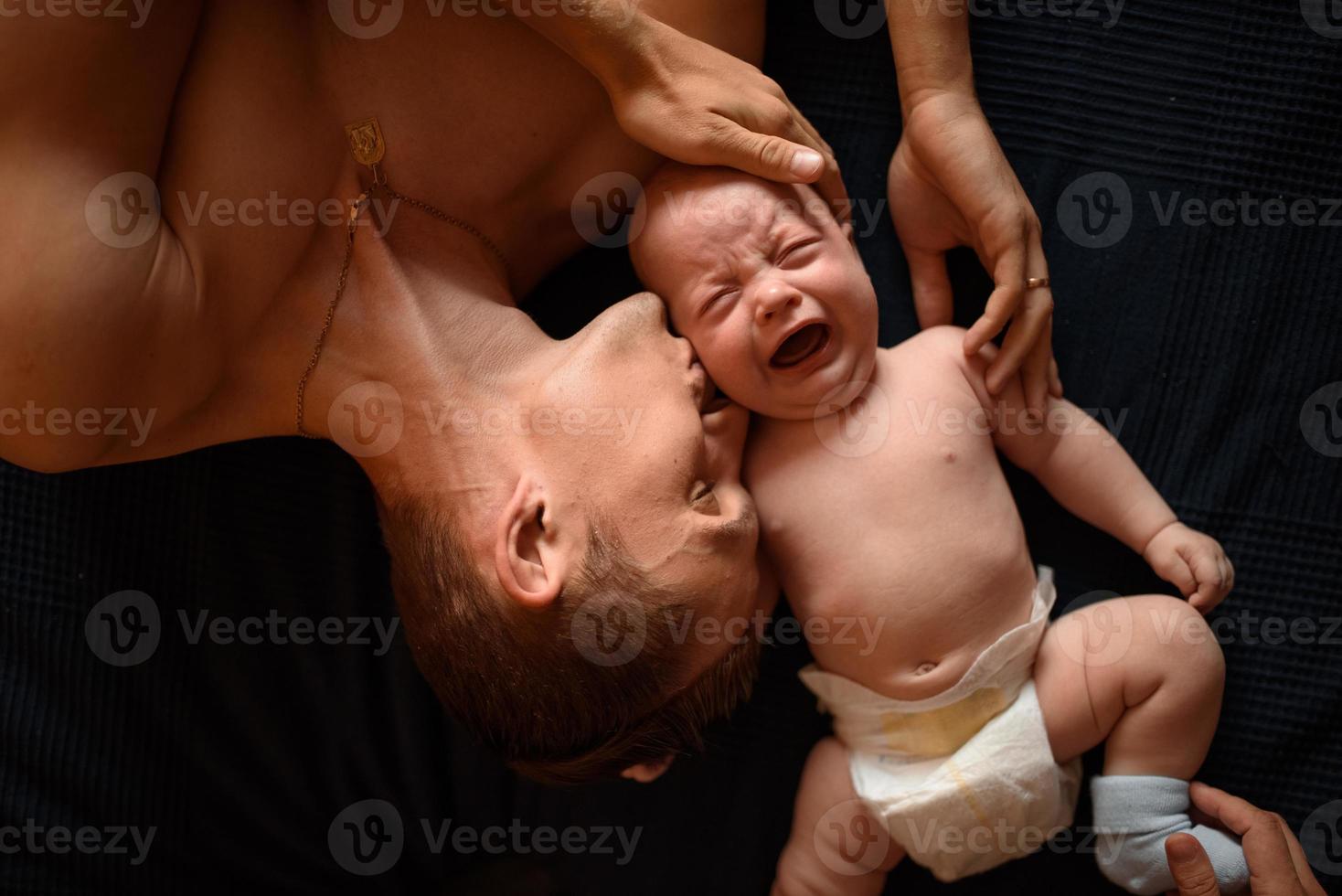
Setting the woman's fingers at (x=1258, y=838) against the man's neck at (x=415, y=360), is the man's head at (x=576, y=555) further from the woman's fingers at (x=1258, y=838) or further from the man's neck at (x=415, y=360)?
the woman's fingers at (x=1258, y=838)

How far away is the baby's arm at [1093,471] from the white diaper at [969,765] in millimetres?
155

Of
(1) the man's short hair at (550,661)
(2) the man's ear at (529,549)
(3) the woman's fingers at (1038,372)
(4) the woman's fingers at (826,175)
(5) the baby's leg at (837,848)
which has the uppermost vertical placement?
(4) the woman's fingers at (826,175)

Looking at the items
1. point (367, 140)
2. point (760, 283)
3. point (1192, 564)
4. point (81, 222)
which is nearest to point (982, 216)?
point (760, 283)

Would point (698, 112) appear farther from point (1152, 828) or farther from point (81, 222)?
point (1152, 828)

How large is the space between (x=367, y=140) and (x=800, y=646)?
864 millimetres

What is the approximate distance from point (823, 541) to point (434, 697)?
601 mm

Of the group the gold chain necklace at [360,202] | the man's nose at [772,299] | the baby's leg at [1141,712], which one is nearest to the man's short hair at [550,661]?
the gold chain necklace at [360,202]

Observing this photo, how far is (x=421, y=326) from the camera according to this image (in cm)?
115

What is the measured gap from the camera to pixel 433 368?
1.14 m

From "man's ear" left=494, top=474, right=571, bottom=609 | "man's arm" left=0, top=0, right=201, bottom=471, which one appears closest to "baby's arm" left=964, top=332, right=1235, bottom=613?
"man's ear" left=494, top=474, right=571, bottom=609

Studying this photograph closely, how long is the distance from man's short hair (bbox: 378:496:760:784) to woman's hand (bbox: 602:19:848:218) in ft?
1.48

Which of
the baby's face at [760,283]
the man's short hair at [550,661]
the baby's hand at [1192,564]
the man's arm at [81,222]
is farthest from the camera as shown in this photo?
the baby's hand at [1192,564]

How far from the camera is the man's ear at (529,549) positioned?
104 centimetres

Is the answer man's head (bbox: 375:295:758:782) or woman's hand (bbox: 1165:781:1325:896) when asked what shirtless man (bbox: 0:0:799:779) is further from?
woman's hand (bbox: 1165:781:1325:896)
